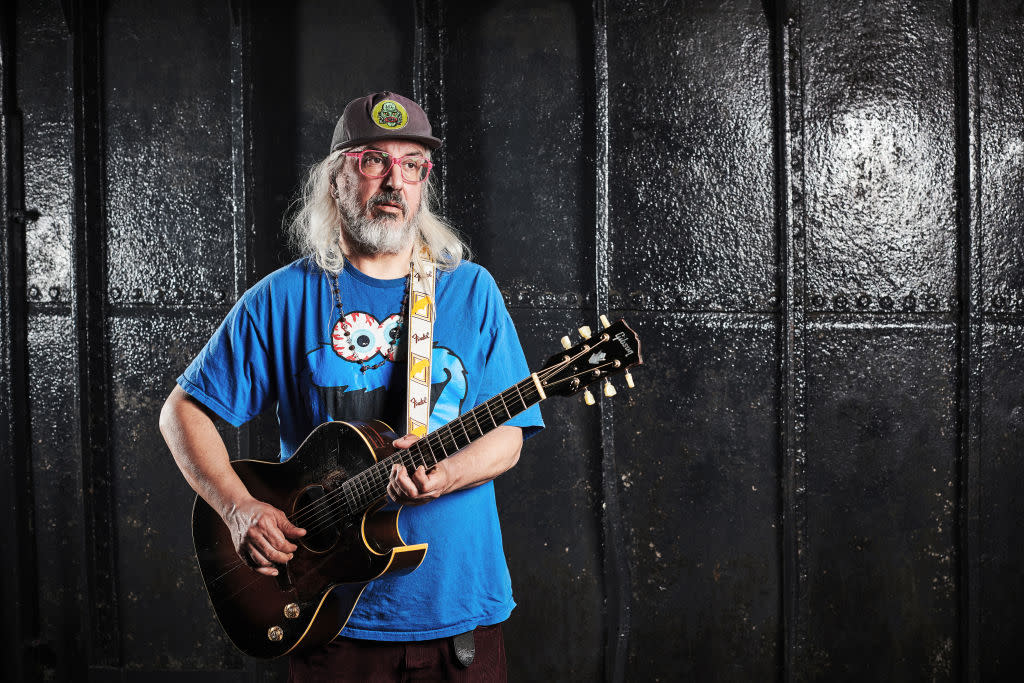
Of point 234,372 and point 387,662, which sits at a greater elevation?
point 234,372

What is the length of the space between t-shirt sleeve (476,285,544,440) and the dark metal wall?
52.6 inches

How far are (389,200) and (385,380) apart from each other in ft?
1.84

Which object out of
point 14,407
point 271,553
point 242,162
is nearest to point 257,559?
point 271,553

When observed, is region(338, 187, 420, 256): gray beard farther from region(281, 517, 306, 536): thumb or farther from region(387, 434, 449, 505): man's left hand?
region(281, 517, 306, 536): thumb

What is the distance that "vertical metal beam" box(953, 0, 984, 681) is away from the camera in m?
3.50

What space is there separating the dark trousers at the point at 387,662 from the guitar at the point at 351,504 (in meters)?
0.08

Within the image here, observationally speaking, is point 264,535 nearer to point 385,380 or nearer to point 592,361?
point 385,380

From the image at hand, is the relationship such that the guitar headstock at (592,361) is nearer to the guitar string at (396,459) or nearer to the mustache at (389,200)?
the guitar string at (396,459)

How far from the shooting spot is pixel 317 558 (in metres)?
2.10

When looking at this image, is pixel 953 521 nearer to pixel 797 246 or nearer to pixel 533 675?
pixel 797 246

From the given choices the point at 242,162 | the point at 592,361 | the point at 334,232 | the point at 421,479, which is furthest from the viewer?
the point at 242,162

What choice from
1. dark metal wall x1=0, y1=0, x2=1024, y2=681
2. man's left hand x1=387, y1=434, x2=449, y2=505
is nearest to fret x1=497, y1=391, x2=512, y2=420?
man's left hand x1=387, y1=434, x2=449, y2=505

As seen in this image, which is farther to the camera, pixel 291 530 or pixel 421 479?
pixel 291 530

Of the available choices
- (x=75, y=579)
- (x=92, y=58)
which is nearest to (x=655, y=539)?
(x=75, y=579)
